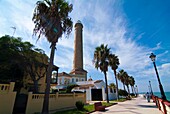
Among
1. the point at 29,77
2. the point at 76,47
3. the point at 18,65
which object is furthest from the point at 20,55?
the point at 76,47

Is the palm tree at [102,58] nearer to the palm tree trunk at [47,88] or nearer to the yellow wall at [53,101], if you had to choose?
the yellow wall at [53,101]

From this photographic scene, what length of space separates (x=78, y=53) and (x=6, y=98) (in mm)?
53733

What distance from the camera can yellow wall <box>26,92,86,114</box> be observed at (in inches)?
410

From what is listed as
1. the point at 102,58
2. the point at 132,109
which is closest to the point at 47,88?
the point at 132,109

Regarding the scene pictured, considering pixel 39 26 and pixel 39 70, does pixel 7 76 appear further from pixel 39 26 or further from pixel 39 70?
pixel 39 26

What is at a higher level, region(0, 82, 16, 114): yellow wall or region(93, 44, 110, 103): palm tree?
region(93, 44, 110, 103): palm tree

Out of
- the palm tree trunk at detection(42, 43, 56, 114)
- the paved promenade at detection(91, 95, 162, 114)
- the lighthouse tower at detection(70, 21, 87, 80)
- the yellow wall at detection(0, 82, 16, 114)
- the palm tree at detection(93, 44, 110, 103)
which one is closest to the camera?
the yellow wall at detection(0, 82, 16, 114)

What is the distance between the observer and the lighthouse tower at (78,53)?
5884 centimetres

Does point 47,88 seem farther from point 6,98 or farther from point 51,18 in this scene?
point 51,18

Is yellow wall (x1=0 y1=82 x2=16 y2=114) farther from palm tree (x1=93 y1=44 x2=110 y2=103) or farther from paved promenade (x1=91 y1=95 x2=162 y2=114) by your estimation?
palm tree (x1=93 y1=44 x2=110 y2=103)

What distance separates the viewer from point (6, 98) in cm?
863

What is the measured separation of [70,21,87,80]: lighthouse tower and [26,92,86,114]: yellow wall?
129ft

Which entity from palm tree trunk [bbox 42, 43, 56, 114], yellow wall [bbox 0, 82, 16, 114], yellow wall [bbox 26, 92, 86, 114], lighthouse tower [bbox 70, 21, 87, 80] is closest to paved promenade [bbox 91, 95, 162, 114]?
yellow wall [bbox 26, 92, 86, 114]

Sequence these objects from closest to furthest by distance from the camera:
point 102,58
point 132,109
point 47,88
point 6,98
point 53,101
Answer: point 6,98, point 47,88, point 53,101, point 132,109, point 102,58
